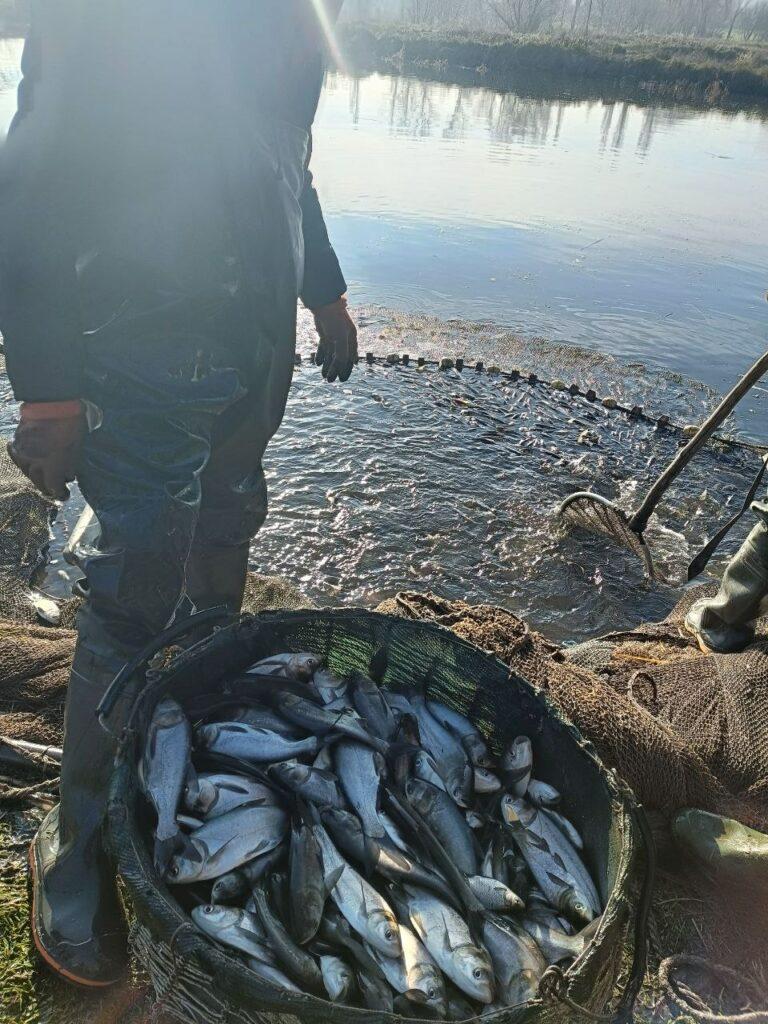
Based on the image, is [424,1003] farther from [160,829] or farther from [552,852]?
[160,829]

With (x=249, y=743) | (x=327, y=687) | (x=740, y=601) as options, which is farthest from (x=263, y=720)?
(x=740, y=601)

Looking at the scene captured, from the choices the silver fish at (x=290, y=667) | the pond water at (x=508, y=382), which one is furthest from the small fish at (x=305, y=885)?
the pond water at (x=508, y=382)

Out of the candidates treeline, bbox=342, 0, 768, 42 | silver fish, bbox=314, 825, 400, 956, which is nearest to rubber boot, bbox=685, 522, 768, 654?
silver fish, bbox=314, 825, 400, 956

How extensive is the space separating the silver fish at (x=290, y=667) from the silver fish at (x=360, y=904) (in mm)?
594

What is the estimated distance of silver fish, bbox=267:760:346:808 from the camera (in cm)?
212

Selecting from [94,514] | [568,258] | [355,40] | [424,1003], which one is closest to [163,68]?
[94,514]

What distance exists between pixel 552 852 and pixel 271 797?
83cm

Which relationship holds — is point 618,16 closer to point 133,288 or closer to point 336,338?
point 336,338

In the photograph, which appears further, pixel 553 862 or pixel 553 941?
pixel 553 862

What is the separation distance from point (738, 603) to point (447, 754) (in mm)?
2199

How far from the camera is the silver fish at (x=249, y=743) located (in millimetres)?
2195

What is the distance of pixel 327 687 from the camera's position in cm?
244

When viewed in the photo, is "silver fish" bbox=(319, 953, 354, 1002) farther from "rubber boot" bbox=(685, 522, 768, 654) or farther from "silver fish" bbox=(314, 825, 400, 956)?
"rubber boot" bbox=(685, 522, 768, 654)

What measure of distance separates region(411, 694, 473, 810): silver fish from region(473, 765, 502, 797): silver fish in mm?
21
